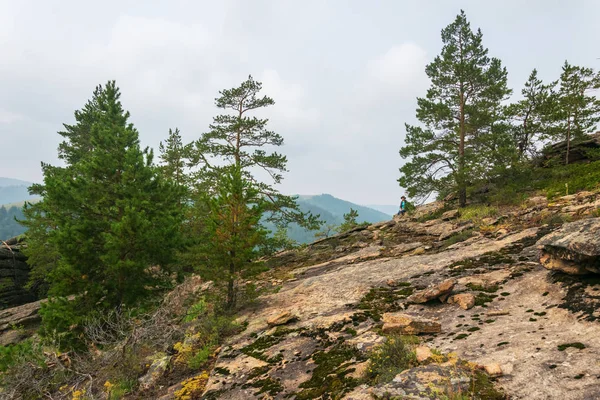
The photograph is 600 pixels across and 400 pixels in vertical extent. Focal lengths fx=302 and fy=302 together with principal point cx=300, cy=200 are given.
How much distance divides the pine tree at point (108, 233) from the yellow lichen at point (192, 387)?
6.67 m

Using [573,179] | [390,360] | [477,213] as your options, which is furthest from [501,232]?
[573,179]

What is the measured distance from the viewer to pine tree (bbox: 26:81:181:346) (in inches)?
458

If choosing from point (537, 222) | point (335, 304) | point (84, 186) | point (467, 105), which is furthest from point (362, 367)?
point (467, 105)

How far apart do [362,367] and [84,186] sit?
13.8m

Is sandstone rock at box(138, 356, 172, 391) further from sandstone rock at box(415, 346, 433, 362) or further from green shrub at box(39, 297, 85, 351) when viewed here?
sandstone rock at box(415, 346, 433, 362)

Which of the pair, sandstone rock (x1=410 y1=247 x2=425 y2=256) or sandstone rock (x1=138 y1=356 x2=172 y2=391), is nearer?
sandstone rock (x1=138 y1=356 x2=172 y2=391)

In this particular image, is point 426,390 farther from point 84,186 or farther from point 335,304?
point 84,186

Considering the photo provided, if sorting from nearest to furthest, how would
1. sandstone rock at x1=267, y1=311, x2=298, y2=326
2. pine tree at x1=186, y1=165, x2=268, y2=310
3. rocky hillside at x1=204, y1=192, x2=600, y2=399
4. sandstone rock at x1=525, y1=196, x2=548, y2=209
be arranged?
1. rocky hillside at x1=204, y1=192, x2=600, y2=399
2. sandstone rock at x1=267, y1=311, x2=298, y2=326
3. pine tree at x1=186, y1=165, x2=268, y2=310
4. sandstone rock at x1=525, y1=196, x2=548, y2=209

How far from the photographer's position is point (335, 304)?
27.5ft

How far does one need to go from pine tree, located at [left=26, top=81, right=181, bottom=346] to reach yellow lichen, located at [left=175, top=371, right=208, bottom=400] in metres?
6.67

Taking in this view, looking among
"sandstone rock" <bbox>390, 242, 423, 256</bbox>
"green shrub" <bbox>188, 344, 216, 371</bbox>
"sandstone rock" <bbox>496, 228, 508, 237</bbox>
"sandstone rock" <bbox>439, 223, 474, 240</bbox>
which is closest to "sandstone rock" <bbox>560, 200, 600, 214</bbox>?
"sandstone rock" <bbox>496, 228, 508, 237</bbox>

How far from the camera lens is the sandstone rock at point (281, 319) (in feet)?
26.0

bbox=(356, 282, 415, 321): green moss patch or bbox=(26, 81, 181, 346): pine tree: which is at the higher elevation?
bbox=(26, 81, 181, 346): pine tree

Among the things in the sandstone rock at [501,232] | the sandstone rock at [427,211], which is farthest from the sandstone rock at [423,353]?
the sandstone rock at [427,211]
